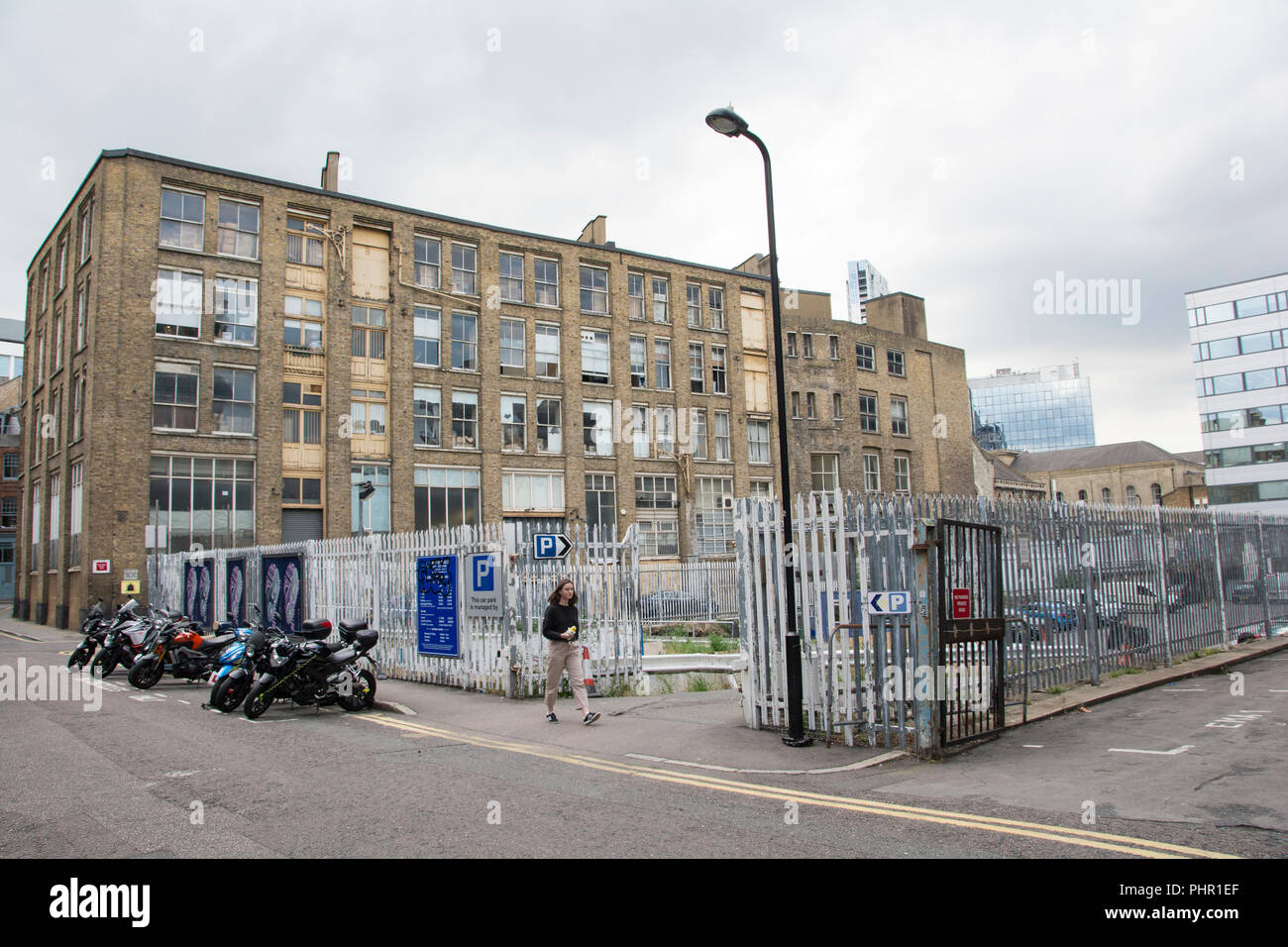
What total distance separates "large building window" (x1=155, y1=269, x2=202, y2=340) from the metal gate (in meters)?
30.3

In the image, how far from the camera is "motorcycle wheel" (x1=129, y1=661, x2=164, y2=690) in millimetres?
14352

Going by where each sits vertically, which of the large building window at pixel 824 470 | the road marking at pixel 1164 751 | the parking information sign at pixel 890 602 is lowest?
the road marking at pixel 1164 751

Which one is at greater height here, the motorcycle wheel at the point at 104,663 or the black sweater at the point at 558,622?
the black sweater at the point at 558,622

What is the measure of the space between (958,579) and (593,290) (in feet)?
115

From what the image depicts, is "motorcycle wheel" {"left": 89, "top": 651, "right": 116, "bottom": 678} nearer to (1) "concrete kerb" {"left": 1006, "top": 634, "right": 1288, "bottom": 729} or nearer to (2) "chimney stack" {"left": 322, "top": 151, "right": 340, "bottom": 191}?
(1) "concrete kerb" {"left": 1006, "top": 634, "right": 1288, "bottom": 729}

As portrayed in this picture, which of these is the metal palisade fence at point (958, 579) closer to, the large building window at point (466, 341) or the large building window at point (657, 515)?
the large building window at point (657, 515)

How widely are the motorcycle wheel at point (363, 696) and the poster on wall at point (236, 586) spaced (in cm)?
1058

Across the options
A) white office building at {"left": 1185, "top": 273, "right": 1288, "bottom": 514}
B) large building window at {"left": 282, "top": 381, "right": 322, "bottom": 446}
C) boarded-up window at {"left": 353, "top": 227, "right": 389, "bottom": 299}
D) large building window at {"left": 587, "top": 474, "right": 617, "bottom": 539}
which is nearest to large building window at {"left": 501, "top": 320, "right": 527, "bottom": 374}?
boarded-up window at {"left": 353, "top": 227, "right": 389, "bottom": 299}

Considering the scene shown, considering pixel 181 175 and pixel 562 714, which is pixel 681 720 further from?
pixel 181 175

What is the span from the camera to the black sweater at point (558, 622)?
1119 cm

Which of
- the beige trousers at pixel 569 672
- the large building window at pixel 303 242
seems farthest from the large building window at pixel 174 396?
the beige trousers at pixel 569 672

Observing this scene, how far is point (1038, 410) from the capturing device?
172625 mm

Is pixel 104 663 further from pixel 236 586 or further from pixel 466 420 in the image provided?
pixel 466 420
